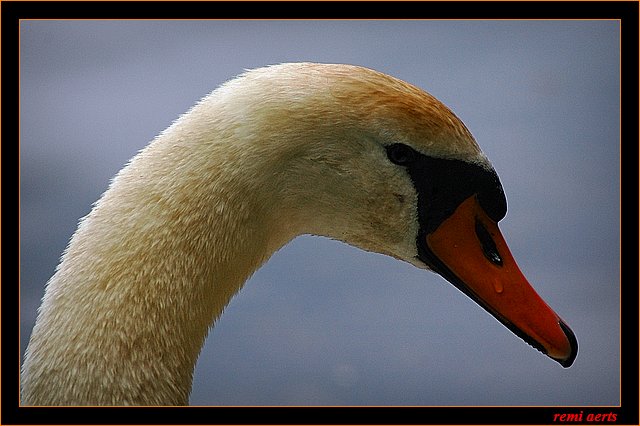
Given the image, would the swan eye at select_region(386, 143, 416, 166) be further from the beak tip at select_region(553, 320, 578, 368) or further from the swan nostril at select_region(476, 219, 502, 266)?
the beak tip at select_region(553, 320, 578, 368)

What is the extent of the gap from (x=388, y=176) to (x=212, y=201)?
272 millimetres

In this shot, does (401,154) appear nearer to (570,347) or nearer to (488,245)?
(488,245)

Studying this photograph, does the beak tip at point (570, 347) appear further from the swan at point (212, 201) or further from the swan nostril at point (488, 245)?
the swan at point (212, 201)

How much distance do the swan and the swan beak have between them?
2.6 inches

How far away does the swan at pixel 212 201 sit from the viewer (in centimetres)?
119

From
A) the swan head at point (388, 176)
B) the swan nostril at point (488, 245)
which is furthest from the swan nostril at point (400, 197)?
the swan nostril at point (488, 245)

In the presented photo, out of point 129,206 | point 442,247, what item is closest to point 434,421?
point 442,247

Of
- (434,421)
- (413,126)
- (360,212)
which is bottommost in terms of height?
(434,421)

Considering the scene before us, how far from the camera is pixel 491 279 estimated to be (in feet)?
4.49

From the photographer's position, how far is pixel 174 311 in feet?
3.98

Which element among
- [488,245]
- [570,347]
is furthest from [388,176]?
[570,347]

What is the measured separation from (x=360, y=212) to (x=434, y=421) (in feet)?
1.11

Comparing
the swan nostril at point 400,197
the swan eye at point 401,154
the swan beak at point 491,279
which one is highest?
the swan eye at point 401,154

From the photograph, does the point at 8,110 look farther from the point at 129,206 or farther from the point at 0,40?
the point at 129,206
